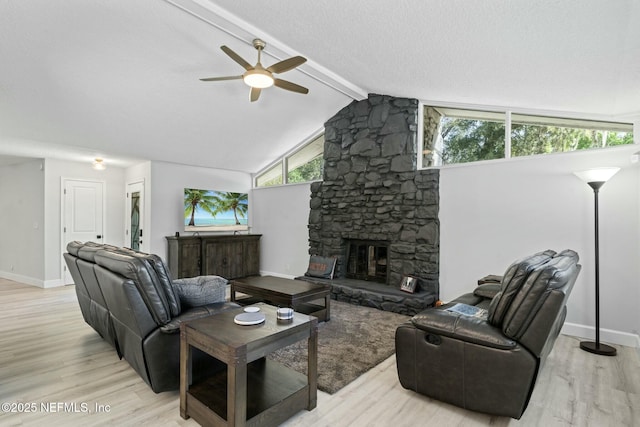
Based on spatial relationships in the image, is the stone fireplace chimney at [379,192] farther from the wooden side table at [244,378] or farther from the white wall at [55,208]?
the white wall at [55,208]

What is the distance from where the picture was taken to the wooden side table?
5.65 ft

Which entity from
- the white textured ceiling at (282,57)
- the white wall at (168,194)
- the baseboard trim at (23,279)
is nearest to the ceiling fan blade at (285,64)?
the white textured ceiling at (282,57)

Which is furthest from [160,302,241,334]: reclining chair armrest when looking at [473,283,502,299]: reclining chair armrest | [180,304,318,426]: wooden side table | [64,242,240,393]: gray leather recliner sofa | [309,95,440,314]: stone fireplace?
[309,95,440,314]: stone fireplace

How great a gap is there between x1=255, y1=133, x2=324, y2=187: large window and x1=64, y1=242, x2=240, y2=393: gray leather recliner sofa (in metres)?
3.98

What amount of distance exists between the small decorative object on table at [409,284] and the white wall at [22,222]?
6476 millimetres

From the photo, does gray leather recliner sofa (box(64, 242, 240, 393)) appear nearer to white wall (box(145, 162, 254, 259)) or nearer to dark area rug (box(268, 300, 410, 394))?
dark area rug (box(268, 300, 410, 394))

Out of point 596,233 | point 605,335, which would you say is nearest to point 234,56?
point 596,233

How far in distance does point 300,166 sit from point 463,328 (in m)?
5.00

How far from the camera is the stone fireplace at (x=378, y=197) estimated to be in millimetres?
4777

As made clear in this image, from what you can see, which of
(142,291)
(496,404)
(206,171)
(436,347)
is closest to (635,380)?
(496,404)

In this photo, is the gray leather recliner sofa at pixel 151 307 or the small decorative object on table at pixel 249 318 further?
the gray leather recliner sofa at pixel 151 307

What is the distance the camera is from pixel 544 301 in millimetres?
1923

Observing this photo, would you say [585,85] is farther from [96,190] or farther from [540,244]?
[96,190]

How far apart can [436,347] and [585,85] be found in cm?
281
